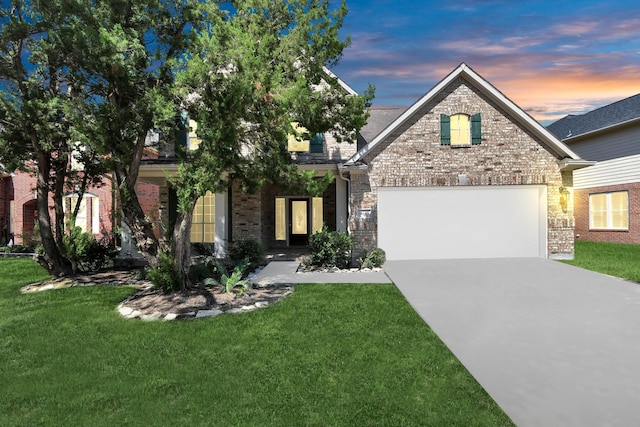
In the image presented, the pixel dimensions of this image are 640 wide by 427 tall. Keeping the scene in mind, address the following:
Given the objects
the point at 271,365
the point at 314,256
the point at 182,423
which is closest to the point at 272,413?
the point at 182,423

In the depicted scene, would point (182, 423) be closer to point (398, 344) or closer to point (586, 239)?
point (398, 344)

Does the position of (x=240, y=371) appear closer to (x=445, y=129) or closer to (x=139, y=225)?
(x=139, y=225)

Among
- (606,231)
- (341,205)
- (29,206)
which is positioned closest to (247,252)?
(341,205)

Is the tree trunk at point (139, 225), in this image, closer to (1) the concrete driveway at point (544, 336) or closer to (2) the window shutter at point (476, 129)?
(1) the concrete driveway at point (544, 336)

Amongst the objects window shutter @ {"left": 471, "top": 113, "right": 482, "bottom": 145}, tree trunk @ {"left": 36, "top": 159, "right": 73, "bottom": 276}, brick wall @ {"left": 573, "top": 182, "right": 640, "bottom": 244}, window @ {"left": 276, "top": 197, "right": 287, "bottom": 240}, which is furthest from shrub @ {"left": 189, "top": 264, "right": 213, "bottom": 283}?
brick wall @ {"left": 573, "top": 182, "right": 640, "bottom": 244}

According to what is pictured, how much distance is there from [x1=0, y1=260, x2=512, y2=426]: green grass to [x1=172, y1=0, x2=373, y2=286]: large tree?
2579 mm

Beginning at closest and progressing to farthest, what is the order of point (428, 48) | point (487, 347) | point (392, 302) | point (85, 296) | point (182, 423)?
point (182, 423)
point (487, 347)
point (392, 302)
point (85, 296)
point (428, 48)

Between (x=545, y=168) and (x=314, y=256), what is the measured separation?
8462mm

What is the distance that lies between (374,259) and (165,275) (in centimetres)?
630

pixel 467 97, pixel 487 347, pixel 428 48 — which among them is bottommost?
pixel 487 347

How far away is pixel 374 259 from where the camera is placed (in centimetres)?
1171

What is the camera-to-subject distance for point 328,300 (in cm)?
767

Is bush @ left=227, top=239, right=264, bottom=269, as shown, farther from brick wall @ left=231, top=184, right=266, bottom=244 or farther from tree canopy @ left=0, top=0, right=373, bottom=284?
tree canopy @ left=0, top=0, right=373, bottom=284

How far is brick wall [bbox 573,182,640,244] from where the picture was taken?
1678 cm
